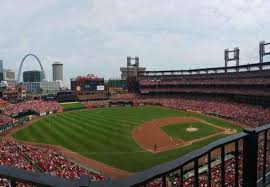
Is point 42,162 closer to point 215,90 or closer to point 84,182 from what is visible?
point 84,182

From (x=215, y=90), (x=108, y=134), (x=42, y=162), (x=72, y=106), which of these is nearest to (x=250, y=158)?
(x=42, y=162)

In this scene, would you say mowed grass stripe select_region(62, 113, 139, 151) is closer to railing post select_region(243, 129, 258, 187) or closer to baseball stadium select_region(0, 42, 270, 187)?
baseball stadium select_region(0, 42, 270, 187)

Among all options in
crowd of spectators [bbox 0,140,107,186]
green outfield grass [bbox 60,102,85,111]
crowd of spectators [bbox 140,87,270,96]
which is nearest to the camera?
crowd of spectators [bbox 0,140,107,186]

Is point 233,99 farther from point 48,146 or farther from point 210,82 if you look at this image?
point 48,146

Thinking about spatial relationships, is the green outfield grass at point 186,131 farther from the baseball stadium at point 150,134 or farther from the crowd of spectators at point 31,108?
the crowd of spectators at point 31,108

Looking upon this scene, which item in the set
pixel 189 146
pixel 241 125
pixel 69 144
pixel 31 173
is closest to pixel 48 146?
pixel 69 144

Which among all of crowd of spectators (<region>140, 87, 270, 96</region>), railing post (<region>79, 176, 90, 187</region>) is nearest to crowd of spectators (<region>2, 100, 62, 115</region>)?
crowd of spectators (<region>140, 87, 270, 96</region>)
